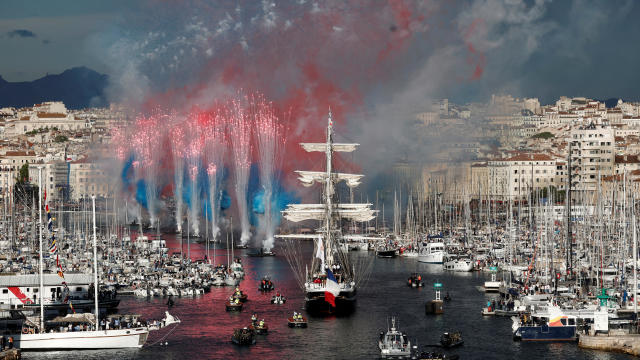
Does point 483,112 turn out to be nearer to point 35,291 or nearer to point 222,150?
point 222,150

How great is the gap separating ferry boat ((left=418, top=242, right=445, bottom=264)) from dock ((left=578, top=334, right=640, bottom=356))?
2993 cm

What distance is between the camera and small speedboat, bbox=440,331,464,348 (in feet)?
128

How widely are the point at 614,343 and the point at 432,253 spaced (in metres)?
31.2

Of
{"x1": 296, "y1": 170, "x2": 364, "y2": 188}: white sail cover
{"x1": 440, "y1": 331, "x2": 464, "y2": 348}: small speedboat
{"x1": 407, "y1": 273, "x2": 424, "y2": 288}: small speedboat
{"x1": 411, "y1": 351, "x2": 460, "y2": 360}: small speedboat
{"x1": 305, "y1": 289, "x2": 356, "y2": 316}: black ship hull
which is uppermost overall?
{"x1": 296, "y1": 170, "x2": 364, "y2": 188}: white sail cover

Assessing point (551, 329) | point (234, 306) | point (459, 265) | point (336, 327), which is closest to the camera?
point (551, 329)

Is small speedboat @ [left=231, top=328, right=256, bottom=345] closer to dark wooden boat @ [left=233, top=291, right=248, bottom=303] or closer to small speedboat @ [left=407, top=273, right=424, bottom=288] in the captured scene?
dark wooden boat @ [left=233, top=291, right=248, bottom=303]

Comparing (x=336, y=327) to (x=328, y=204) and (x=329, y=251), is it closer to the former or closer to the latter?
(x=329, y=251)

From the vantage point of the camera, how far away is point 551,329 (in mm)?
39531

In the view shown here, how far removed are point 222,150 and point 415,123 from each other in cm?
1865

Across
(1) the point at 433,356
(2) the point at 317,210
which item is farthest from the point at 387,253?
(1) the point at 433,356

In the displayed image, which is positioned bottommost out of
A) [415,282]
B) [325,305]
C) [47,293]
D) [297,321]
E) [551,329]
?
[551,329]

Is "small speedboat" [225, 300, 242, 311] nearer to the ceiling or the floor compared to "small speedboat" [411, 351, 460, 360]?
nearer to the ceiling

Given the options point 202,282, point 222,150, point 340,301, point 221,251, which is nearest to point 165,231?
point 222,150

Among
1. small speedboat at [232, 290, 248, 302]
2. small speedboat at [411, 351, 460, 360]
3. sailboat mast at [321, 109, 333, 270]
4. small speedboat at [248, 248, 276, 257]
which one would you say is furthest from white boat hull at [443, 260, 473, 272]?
small speedboat at [411, 351, 460, 360]
